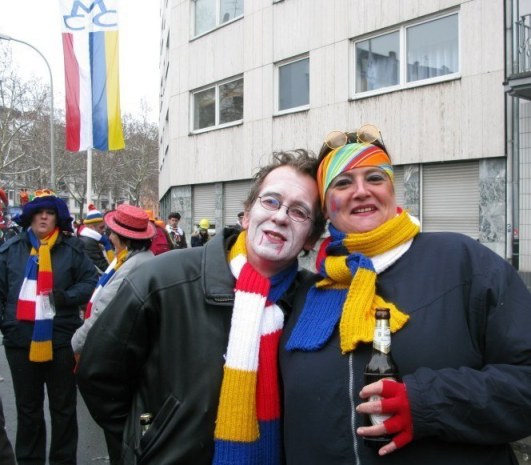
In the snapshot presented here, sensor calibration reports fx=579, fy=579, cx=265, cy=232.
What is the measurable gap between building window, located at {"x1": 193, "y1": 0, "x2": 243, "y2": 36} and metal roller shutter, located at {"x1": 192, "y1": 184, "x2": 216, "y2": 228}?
15.5ft

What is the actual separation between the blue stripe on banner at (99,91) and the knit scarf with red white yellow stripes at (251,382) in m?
11.2

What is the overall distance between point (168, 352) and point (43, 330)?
261cm

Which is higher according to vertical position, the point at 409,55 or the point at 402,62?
the point at 409,55

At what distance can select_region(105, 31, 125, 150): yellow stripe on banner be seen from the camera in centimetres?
1250

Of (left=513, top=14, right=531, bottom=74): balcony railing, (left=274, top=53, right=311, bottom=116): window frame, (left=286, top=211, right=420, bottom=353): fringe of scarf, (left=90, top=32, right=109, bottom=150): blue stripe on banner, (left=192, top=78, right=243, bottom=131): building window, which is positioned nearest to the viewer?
(left=286, top=211, right=420, bottom=353): fringe of scarf

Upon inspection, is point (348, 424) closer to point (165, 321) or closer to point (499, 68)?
point (165, 321)

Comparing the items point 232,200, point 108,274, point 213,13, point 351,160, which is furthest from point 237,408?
point 213,13

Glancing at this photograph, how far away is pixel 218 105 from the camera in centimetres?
1695

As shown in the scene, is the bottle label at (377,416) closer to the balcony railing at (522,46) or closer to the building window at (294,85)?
the balcony railing at (522,46)

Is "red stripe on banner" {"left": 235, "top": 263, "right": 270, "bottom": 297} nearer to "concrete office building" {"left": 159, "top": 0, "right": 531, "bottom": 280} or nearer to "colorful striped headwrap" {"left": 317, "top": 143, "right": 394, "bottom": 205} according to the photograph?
"colorful striped headwrap" {"left": 317, "top": 143, "right": 394, "bottom": 205}

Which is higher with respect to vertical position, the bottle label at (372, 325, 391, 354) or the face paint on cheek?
the face paint on cheek

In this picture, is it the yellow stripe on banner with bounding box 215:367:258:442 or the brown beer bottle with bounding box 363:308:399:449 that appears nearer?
the brown beer bottle with bounding box 363:308:399:449

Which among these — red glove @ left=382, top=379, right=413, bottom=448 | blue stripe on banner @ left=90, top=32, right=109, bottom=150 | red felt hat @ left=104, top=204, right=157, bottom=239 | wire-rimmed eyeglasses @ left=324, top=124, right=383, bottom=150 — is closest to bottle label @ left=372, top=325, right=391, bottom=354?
red glove @ left=382, top=379, right=413, bottom=448

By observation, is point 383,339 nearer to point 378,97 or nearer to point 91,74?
point 378,97
